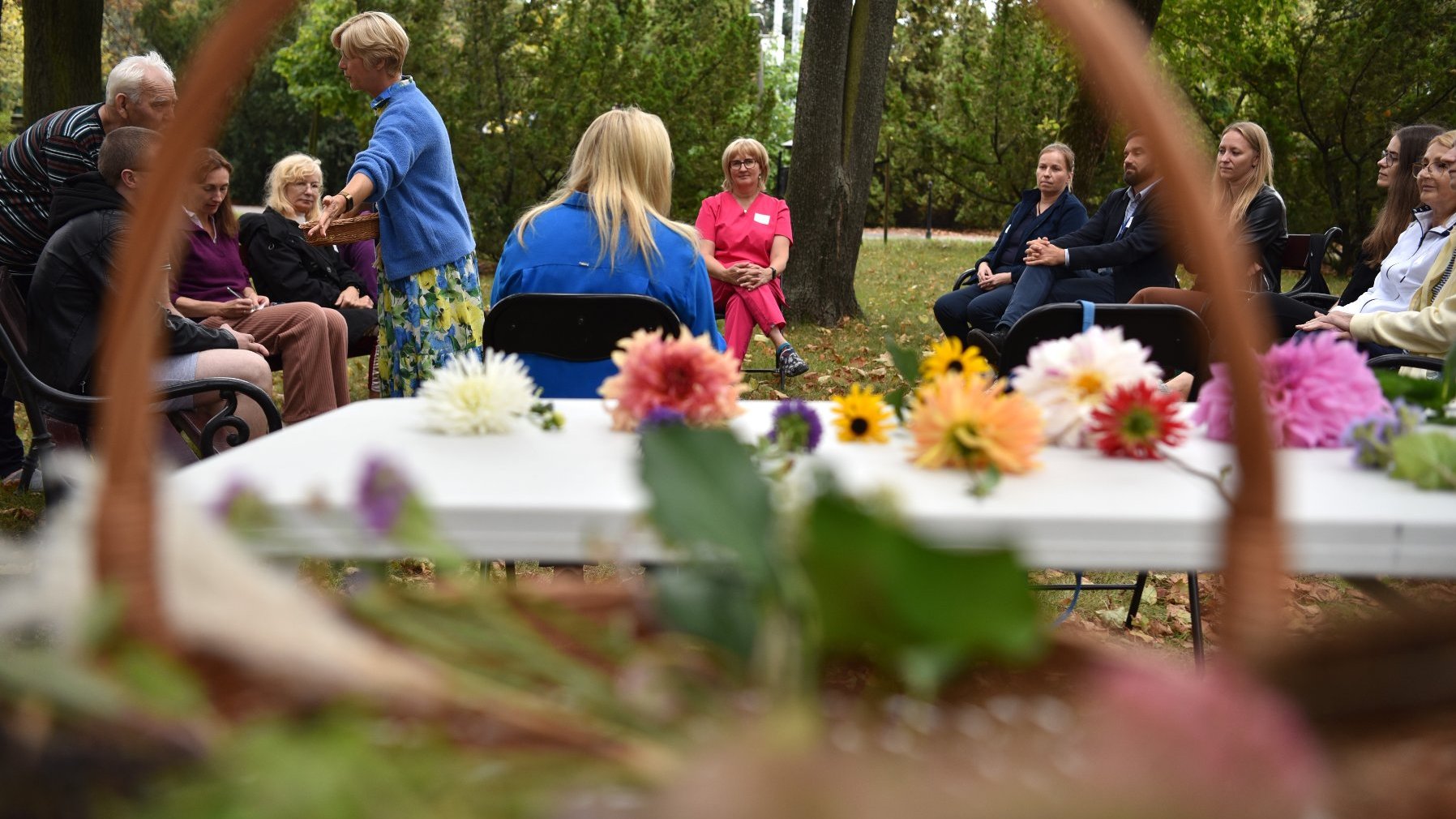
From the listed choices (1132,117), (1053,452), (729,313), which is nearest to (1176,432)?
(1053,452)

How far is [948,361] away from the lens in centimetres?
195

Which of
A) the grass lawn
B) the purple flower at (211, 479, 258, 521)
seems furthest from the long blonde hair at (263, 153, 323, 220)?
the purple flower at (211, 479, 258, 521)

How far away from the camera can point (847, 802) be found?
0.47 meters

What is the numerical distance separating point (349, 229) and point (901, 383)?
3.41 m

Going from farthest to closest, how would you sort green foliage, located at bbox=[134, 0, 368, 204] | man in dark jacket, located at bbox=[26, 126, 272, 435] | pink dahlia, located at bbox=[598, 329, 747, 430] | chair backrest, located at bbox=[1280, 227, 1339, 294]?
green foliage, located at bbox=[134, 0, 368, 204], chair backrest, located at bbox=[1280, 227, 1339, 294], man in dark jacket, located at bbox=[26, 126, 272, 435], pink dahlia, located at bbox=[598, 329, 747, 430]

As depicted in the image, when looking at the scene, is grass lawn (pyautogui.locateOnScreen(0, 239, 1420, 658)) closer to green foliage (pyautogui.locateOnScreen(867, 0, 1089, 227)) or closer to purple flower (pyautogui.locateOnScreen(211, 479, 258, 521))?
purple flower (pyautogui.locateOnScreen(211, 479, 258, 521))

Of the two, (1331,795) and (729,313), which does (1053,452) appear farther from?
(729,313)

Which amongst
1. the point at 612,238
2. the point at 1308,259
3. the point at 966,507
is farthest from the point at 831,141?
the point at 966,507

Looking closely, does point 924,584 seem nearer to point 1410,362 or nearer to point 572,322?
point 572,322

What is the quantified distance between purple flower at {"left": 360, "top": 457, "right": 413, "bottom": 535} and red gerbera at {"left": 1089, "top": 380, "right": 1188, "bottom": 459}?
1254 mm

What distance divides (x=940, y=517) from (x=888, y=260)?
61.1ft

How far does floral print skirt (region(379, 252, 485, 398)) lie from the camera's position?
487cm

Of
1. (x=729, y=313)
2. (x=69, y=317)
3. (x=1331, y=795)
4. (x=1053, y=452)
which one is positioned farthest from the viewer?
(x=729, y=313)

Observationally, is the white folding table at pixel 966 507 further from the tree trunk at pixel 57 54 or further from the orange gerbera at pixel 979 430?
the tree trunk at pixel 57 54
